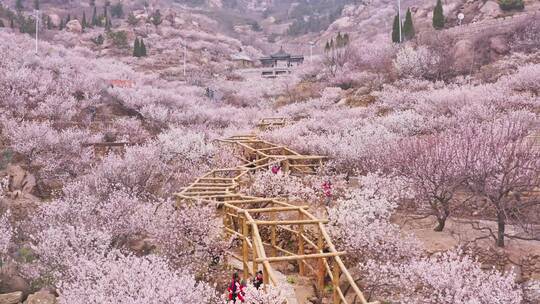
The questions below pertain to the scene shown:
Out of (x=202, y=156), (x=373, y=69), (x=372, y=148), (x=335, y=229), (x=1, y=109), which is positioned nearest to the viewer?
(x=335, y=229)

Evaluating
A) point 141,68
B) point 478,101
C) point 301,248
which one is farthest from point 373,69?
point 141,68

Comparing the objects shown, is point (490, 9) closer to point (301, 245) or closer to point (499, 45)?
point (499, 45)

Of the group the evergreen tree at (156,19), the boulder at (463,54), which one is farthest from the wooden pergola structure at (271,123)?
the evergreen tree at (156,19)

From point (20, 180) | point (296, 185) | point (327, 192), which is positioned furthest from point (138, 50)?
point (327, 192)

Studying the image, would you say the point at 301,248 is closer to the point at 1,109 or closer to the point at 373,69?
the point at 1,109

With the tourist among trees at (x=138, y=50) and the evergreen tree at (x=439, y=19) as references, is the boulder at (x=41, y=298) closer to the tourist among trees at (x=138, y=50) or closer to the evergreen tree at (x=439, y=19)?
the evergreen tree at (x=439, y=19)

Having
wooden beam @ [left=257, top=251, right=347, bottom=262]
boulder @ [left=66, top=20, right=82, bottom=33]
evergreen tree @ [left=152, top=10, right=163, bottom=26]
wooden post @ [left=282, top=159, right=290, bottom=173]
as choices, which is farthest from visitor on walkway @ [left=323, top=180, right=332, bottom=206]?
evergreen tree @ [left=152, top=10, right=163, bottom=26]
